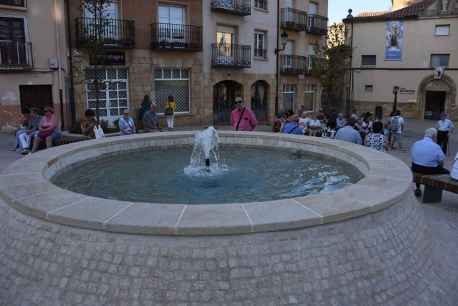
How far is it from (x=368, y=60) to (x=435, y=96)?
19.2 ft

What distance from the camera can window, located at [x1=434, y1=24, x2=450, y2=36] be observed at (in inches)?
1208

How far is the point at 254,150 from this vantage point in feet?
29.8

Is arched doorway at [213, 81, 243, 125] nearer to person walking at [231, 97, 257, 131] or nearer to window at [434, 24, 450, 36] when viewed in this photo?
person walking at [231, 97, 257, 131]

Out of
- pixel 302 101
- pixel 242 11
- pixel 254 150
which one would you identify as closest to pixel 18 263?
pixel 254 150

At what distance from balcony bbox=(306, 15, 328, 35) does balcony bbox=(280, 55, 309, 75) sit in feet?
7.75

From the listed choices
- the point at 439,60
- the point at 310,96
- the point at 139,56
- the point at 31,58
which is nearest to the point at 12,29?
the point at 31,58

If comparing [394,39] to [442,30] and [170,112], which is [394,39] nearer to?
[442,30]

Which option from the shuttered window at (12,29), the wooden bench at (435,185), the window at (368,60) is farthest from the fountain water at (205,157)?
the window at (368,60)

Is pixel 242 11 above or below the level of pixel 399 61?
above

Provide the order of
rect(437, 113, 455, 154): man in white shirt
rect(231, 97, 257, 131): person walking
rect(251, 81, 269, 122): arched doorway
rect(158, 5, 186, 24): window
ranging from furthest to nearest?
rect(251, 81, 269, 122): arched doorway → rect(158, 5, 186, 24): window → rect(437, 113, 455, 154): man in white shirt → rect(231, 97, 257, 131): person walking

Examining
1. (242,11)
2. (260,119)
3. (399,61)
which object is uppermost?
(242,11)

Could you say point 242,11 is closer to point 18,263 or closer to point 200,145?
point 200,145

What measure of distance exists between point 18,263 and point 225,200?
2444mm

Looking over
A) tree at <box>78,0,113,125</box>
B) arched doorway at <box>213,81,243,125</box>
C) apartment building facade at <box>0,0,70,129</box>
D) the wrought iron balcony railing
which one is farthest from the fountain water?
the wrought iron balcony railing
